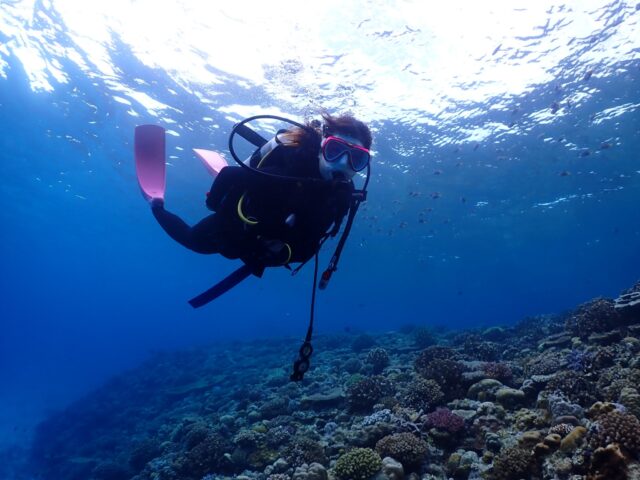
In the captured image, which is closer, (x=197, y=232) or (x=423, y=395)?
(x=197, y=232)

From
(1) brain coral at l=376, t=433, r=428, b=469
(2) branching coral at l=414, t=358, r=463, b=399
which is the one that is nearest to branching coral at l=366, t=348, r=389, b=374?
(2) branching coral at l=414, t=358, r=463, b=399

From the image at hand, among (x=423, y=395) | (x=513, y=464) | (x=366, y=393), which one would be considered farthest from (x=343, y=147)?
(x=366, y=393)

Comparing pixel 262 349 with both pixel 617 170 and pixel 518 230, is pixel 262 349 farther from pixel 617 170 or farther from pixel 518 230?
pixel 518 230

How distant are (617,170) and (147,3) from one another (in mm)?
34366

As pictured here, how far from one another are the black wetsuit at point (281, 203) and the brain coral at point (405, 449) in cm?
371

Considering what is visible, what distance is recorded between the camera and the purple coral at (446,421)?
626 centimetres

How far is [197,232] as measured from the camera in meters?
5.69

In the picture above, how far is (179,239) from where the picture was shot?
609 cm

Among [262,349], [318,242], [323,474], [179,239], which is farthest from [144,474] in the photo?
[262,349]

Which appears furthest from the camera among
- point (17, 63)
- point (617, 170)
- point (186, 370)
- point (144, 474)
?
point (617, 170)

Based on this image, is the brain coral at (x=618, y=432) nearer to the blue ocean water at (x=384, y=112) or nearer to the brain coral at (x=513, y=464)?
the brain coral at (x=513, y=464)

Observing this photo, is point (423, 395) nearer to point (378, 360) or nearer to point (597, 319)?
point (597, 319)

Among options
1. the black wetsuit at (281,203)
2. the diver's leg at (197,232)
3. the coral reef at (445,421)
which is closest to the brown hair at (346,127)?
the black wetsuit at (281,203)

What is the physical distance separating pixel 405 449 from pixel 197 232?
15.9 ft
